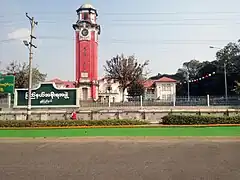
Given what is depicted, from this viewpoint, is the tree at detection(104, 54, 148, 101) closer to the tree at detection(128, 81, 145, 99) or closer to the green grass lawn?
the tree at detection(128, 81, 145, 99)

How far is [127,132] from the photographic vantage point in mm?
14938

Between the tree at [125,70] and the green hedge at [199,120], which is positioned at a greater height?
the tree at [125,70]

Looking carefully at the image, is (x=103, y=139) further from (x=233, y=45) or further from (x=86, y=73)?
(x=233, y=45)

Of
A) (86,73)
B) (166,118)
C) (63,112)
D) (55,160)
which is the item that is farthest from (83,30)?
(55,160)

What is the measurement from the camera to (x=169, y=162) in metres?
7.36

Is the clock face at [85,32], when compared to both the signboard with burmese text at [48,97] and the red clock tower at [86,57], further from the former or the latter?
the signboard with burmese text at [48,97]

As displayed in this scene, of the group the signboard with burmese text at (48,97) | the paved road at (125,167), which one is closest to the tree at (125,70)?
the signboard with burmese text at (48,97)

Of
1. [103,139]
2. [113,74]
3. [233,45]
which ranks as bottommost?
[103,139]

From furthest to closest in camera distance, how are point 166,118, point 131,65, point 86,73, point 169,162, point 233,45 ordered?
1. point 233,45
2. point 86,73
3. point 131,65
4. point 166,118
5. point 169,162

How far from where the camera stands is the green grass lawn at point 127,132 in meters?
14.6

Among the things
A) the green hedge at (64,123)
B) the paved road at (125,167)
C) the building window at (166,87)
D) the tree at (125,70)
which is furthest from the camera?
the building window at (166,87)

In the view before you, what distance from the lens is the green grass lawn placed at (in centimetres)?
1456

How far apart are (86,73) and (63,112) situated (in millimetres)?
33764

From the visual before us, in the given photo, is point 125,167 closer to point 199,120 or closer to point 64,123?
point 64,123
